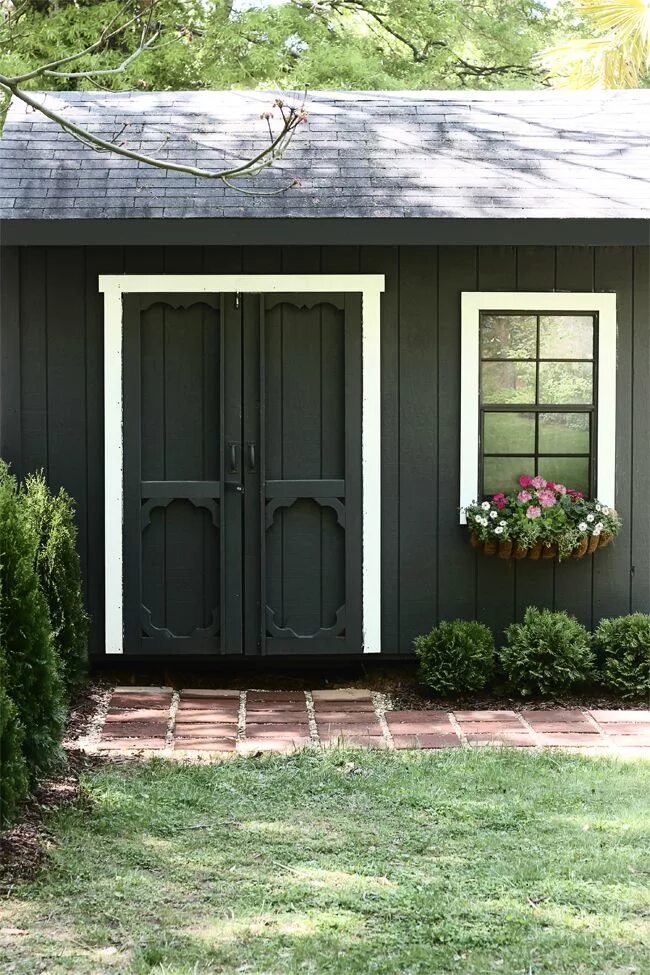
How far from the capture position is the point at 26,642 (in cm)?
387

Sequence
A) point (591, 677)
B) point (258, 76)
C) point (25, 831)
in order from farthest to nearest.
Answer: point (258, 76), point (591, 677), point (25, 831)

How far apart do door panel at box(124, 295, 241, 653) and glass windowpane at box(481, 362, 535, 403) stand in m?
1.45

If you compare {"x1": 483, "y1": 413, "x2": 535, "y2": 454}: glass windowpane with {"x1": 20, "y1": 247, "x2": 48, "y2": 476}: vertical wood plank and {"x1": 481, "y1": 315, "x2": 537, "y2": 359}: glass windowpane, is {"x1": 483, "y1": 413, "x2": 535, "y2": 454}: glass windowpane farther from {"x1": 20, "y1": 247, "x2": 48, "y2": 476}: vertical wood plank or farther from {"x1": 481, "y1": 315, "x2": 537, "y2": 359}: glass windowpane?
{"x1": 20, "y1": 247, "x2": 48, "y2": 476}: vertical wood plank

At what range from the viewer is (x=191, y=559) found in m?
6.18

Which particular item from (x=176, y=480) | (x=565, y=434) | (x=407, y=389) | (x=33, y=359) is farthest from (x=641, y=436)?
(x=33, y=359)

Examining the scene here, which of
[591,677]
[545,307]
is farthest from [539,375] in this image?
[591,677]

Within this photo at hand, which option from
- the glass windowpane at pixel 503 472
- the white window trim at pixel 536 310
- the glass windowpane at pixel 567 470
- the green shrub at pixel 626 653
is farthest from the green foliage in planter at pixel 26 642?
the glass windowpane at pixel 567 470

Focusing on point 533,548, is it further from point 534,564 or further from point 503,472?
point 503,472

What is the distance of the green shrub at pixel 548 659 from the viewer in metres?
5.80

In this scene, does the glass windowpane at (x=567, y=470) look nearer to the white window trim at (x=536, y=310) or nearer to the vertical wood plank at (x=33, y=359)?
the white window trim at (x=536, y=310)

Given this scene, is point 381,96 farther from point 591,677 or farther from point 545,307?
point 591,677

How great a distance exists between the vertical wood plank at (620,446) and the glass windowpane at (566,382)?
0.18 meters

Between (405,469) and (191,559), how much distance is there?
4.38 ft

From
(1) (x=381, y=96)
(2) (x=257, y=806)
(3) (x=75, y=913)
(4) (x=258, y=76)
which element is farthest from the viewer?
(4) (x=258, y=76)
